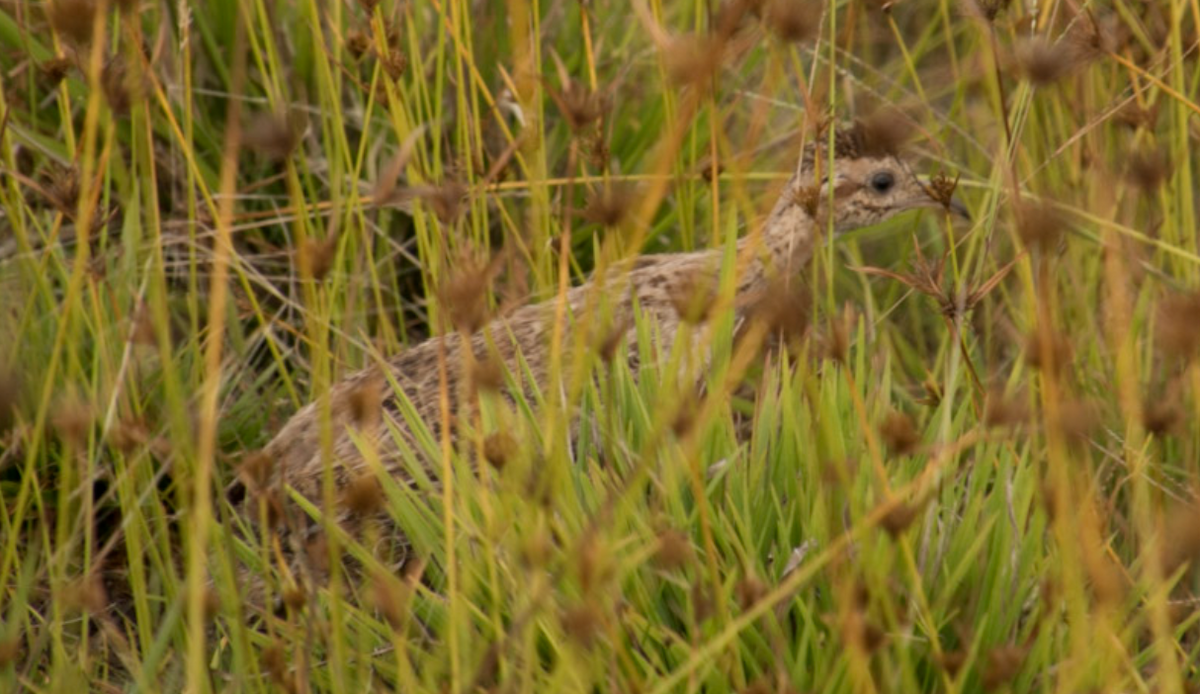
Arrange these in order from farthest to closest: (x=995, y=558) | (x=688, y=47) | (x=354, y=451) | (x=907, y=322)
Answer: (x=907, y=322)
(x=354, y=451)
(x=995, y=558)
(x=688, y=47)

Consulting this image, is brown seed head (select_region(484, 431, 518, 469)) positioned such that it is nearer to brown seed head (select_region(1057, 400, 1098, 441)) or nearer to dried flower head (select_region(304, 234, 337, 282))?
dried flower head (select_region(304, 234, 337, 282))

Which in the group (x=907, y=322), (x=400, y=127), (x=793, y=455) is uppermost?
(x=400, y=127)

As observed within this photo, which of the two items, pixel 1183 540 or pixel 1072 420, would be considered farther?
pixel 1072 420

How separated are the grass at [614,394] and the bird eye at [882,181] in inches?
7.3

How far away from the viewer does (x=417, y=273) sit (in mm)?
4535

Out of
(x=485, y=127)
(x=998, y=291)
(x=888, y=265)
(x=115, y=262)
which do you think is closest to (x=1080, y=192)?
(x=998, y=291)

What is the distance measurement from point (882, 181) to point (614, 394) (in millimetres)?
1180

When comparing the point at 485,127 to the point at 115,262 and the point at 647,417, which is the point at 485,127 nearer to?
the point at 115,262

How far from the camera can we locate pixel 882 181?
4.11 metres

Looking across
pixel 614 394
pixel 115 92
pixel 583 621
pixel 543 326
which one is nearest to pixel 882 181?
pixel 543 326

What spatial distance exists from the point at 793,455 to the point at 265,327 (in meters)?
1.27

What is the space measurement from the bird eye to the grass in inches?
7.3

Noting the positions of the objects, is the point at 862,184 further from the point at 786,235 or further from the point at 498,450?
the point at 498,450

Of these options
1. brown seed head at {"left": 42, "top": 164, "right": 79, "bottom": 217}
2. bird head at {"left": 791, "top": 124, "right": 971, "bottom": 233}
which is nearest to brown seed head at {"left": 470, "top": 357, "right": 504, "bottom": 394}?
brown seed head at {"left": 42, "top": 164, "right": 79, "bottom": 217}
